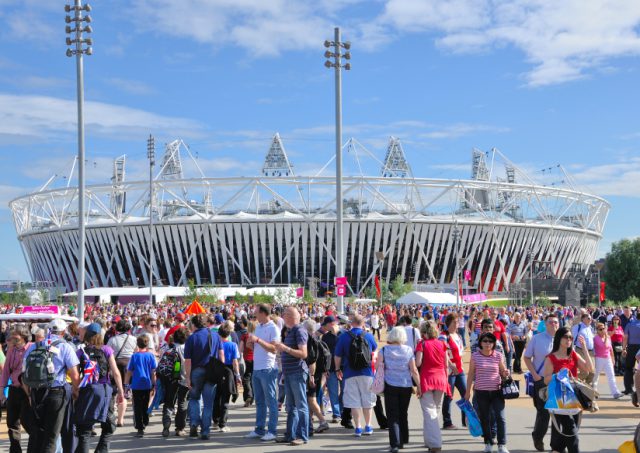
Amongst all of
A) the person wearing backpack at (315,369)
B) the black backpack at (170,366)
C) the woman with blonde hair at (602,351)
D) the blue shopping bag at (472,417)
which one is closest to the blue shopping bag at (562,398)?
the blue shopping bag at (472,417)

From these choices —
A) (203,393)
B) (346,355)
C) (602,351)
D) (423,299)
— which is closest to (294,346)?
(346,355)

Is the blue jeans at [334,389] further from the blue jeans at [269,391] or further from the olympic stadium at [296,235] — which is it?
the olympic stadium at [296,235]

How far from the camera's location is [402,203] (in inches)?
3314

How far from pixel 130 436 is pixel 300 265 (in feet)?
236

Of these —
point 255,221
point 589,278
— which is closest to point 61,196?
point 255,221

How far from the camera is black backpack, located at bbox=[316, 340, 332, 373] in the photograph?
36.0 ft

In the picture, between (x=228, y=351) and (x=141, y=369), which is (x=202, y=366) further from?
(x=141, y=369)

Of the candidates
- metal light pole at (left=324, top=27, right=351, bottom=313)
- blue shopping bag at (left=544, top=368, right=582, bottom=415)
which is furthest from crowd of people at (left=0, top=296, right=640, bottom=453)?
metal light pole at (left=324, top=27, right=351, bottom=313)

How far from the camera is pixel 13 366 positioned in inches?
347

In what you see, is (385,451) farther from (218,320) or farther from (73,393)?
(218,320)

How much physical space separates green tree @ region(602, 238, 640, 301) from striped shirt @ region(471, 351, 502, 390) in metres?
73.3

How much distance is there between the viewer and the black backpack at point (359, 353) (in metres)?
10.3

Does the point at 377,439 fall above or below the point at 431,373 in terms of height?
below

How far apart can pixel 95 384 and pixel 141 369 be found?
296 cm
